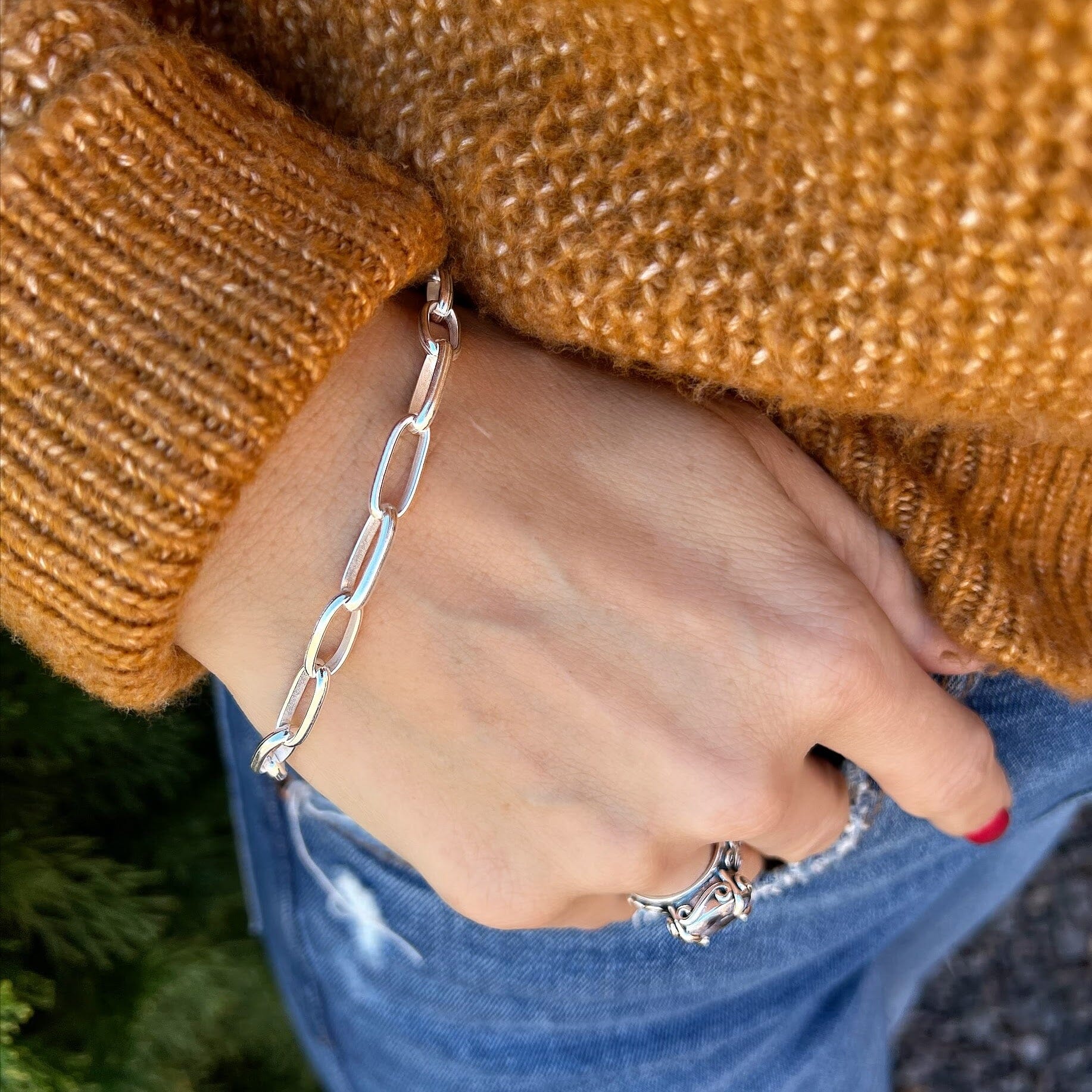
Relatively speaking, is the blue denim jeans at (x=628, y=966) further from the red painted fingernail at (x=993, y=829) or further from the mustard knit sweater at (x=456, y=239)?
the mustard knit sweater at (x=456, y=239)

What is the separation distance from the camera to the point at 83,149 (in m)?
0.61

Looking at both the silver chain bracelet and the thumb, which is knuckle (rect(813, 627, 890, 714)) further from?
the silver chain bracelet

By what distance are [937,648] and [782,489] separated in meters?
0.20

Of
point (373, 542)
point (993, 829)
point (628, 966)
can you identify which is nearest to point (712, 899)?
point (628, 966)

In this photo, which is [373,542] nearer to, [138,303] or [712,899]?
[138,303]

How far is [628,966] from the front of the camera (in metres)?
0.97

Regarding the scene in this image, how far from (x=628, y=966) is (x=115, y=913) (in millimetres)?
565

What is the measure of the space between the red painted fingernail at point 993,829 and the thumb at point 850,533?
176 millimetres

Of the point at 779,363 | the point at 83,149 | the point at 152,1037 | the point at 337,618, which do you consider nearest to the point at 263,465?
the point at 337,618

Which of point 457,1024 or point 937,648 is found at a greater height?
point 937,648

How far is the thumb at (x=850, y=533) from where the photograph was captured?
788mm

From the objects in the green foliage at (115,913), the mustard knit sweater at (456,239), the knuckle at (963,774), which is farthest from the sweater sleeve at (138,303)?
the knuckle at (963,774)

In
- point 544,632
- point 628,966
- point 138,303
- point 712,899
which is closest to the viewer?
A: point 138,303

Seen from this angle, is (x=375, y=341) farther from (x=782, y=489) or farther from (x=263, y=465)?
(x=782, y=489)
